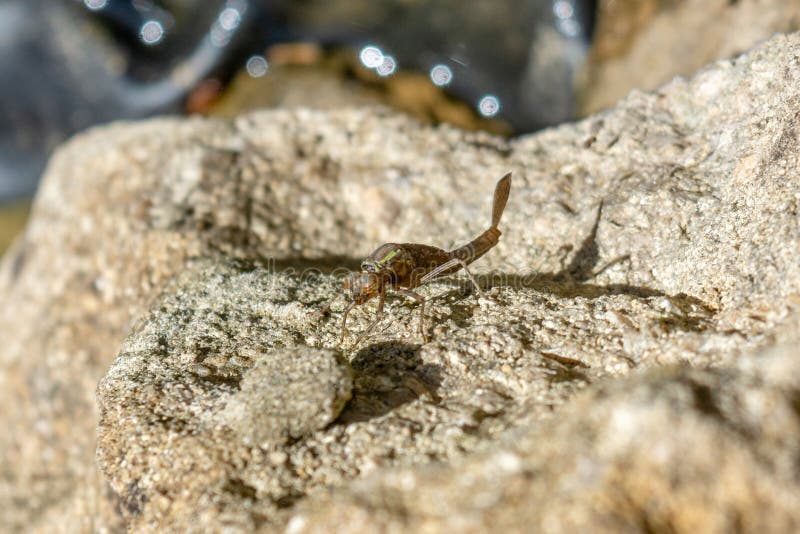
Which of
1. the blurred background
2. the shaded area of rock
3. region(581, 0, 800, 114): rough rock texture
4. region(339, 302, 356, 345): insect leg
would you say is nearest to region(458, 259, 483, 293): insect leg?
region(339, 302, 356, 345): insect leg

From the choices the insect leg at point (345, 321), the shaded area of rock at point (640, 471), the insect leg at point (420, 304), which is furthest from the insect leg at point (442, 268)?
the shaded area of rock at point (640, 471)

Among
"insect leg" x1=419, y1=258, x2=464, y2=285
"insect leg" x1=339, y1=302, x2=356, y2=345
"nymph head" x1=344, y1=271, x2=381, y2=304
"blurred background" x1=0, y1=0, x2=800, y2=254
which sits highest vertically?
"blurred background" x1=0, y1=0, x2=800, y2=254

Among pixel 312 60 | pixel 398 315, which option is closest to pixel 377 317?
pixel 398 315

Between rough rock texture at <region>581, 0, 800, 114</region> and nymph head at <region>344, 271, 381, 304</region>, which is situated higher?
rough rock texture at <region>581, 0, 800, 114</region>

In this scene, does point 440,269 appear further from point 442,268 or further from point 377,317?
point 377,317

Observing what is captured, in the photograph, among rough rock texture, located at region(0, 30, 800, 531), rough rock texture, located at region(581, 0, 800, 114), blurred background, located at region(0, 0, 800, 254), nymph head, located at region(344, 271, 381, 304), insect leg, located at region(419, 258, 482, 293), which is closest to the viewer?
rough rock texture, located at region(0, 30, 800, 531)

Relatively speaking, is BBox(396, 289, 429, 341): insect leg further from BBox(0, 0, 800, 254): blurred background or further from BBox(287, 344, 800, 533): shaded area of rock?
BBox(0, 0, 800, 254): blurred background

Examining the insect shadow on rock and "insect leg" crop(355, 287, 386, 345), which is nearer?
"insect leg" crop(355, 287, 386, 345)
